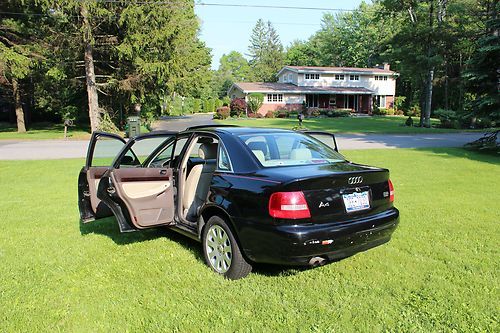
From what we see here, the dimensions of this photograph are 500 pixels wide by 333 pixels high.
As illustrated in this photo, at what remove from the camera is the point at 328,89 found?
51.8 m

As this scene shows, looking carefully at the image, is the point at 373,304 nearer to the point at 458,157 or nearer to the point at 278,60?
the point at 458,157

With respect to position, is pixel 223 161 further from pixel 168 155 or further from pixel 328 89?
pixel 328 89

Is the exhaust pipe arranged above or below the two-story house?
below

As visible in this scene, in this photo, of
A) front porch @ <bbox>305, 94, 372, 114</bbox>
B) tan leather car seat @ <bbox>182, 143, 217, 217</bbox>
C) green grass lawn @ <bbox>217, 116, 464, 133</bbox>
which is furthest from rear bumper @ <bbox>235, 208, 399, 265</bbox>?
front porch @ <bbox>305, 94, 372, 114</bbox>

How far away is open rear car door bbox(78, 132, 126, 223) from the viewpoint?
17.6 ft

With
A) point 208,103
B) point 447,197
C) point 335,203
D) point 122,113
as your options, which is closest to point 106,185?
point 335,203

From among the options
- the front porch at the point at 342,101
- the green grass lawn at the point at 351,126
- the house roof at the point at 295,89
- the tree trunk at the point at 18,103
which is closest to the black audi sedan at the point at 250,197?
the green grass lawn at the point at 351,126

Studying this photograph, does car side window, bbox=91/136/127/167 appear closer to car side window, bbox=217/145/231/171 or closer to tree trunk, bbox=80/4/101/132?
car side window, bbox=217/145/231/171

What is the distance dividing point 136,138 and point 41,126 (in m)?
32.8

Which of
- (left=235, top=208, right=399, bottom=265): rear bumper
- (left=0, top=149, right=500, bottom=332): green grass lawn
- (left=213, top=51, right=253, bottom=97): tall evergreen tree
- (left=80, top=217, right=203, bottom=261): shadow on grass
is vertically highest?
(left=213, top=51, right=253, bottom=97): tall evergreen tree

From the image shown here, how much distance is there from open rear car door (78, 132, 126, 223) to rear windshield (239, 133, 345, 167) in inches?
77.6

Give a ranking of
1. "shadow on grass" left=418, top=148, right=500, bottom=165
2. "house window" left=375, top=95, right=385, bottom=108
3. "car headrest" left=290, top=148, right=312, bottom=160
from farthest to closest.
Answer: "house window" left=375, top=95, right=385, bottom=108 → "shadow on grass" left=418, top=148, right=500, bottom=165 → "car headrest" left=290, top=148, right=312, bottom=160

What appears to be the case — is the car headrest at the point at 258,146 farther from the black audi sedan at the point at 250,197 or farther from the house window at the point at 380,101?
the house window at the point at 380,101

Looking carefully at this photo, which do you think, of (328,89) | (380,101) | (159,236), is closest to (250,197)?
(159,236)
